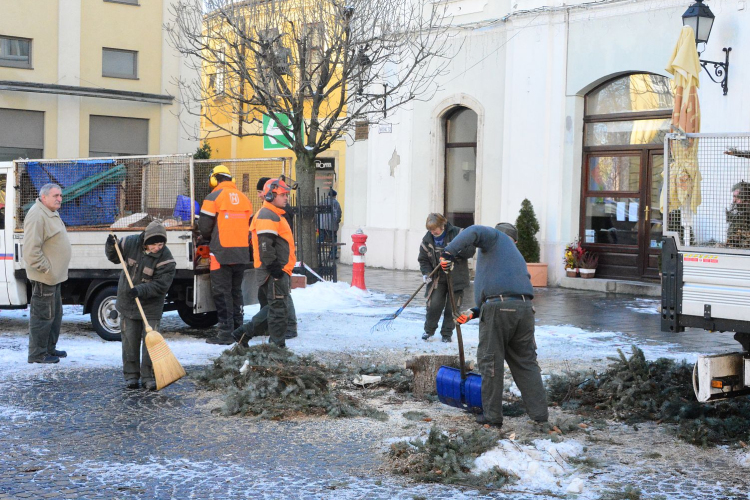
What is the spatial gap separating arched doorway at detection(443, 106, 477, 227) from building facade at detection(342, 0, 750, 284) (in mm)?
26

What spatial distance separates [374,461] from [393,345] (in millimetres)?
4404

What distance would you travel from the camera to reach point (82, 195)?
409 inches

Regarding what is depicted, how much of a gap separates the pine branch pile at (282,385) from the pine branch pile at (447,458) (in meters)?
1.11

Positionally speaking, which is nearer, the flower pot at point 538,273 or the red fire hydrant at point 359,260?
the red fire hydrant at point 359,260

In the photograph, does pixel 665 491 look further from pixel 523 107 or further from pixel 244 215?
pixel 523 107

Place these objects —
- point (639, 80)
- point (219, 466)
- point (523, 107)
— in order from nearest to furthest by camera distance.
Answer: point (219, 466), point (639, 80), point (523, 107)

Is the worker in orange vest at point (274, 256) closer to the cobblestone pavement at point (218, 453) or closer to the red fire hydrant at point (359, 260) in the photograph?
the cobblestone pavement at point (218, 453)

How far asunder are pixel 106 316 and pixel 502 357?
524 centimetres

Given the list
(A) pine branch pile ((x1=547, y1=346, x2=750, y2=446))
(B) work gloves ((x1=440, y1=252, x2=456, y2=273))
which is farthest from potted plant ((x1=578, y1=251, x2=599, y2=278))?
(B) work gloves ((x1=440, y1=252, x2=456, y2=273))

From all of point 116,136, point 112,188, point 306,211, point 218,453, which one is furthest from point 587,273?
point 116,136

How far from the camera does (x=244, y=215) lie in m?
10.1

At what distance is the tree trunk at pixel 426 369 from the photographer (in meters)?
7.48

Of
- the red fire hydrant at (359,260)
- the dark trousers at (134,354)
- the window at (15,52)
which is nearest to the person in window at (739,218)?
the dark trousers at (134,354)

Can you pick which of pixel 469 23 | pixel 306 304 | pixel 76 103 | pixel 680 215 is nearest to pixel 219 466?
pixel 680 215
